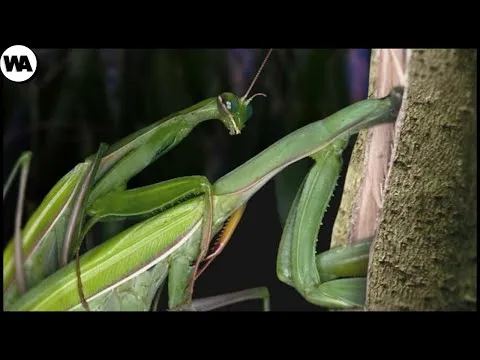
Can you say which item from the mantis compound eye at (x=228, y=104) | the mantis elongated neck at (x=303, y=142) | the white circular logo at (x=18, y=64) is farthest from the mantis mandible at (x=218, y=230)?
the white circular logo at (x=18, y=64)

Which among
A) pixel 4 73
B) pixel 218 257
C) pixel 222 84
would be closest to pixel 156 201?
pixel 218 257

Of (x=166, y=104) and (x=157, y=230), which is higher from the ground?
(x=166, y=104)

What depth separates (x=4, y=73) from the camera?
4.55ft

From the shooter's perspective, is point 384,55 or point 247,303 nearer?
point 384,55

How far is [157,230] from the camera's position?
1357 mm

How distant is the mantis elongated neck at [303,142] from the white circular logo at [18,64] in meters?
0.51

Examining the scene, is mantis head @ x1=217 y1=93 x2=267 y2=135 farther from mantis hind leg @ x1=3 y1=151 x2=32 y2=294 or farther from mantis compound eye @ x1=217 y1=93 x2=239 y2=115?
mantis hind leg @ x1=3 y1=151 x2=32 y2=294

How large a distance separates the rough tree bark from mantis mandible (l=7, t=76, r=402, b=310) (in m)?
0.07

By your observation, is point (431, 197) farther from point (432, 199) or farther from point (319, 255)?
point (319, 255)

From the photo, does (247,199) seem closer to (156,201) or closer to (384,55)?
(156,201)

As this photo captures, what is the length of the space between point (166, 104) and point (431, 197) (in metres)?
0.63

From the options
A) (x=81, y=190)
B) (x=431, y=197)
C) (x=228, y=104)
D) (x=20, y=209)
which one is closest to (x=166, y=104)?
(x=228, y=104)

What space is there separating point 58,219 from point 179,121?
0.36 meters

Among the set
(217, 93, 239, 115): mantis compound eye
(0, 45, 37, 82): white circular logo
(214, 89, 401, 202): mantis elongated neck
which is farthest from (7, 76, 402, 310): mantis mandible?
(0, 45, 37, 82): white circular logo
